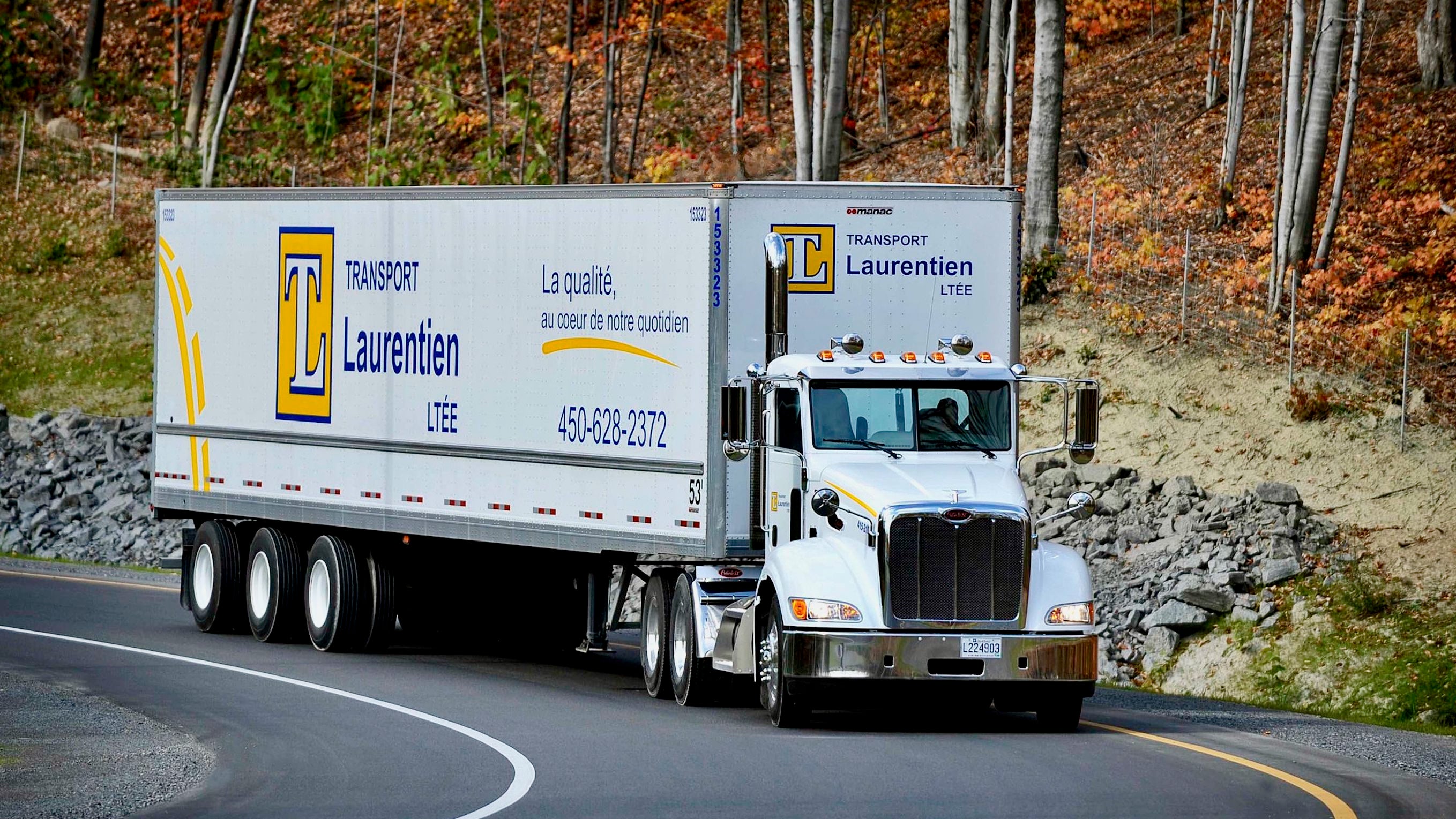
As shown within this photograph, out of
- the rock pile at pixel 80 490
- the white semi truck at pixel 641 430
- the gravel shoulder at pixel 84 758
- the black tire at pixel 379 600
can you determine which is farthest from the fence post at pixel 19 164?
the gravel shoulder at pixel 84 758

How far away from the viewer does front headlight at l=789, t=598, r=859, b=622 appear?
14.9m

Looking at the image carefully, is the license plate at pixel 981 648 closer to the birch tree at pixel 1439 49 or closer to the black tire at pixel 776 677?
the black tire at pixel 776 677

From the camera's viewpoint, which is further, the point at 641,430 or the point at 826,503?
the point at 641,430

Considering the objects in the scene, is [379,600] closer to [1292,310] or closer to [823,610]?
[823,610]

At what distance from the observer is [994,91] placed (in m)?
40.5

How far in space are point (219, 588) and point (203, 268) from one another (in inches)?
142

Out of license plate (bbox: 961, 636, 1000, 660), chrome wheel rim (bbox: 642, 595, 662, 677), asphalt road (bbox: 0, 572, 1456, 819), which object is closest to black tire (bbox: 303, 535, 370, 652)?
asphalt road (bbox: 0, 572, 1456, 819)

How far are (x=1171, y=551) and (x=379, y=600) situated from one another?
950 cm

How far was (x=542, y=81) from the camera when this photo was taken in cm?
5497

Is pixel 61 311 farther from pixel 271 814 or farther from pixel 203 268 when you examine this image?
pixel 271 814

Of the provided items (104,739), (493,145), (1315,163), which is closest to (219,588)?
(104,739)

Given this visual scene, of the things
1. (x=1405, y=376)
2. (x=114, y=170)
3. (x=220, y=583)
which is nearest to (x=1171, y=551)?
(x=1405, y=376)

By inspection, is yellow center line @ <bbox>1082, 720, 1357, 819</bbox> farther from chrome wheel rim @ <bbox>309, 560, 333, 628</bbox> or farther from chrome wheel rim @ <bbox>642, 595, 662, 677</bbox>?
chrome wheel rim @ <bbox>309, 560, 333, 628</bbox>

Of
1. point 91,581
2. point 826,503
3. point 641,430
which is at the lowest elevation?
point 91,581
